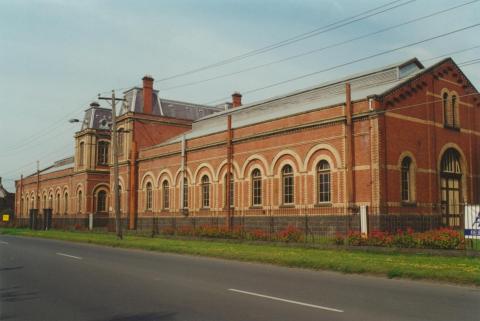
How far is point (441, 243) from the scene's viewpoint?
59.8ft

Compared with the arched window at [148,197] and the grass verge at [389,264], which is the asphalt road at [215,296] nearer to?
the grass verge at [389,264]

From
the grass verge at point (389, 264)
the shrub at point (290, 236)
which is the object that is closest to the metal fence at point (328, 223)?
the shrub at point (290, 236)

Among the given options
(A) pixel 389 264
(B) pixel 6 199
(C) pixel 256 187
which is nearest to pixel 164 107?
(C) pixel 256 187

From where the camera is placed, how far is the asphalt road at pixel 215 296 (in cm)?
784

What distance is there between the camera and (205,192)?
3628 cm

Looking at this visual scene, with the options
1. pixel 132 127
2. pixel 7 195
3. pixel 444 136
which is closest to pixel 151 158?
pixel 132 127

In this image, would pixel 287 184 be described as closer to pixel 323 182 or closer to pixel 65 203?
pixel 323 182

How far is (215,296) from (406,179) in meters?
19.1

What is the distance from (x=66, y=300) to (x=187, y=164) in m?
29.1

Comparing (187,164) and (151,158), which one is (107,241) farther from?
(151,158)

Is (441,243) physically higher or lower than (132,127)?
lower

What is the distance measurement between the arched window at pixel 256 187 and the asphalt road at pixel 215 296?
1654cm

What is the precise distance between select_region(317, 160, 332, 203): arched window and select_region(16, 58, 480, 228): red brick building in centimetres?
5

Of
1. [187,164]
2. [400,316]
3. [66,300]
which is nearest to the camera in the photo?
[400,316]
